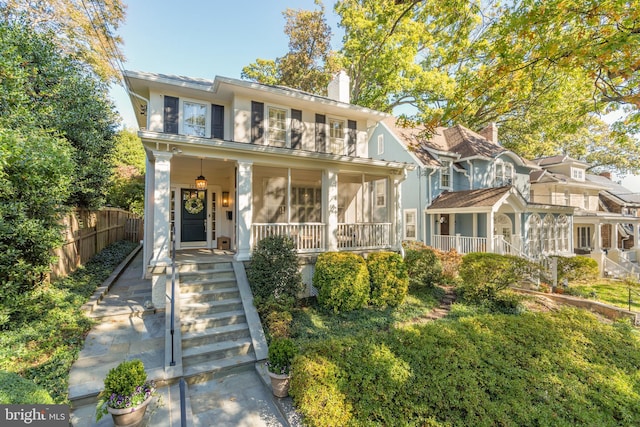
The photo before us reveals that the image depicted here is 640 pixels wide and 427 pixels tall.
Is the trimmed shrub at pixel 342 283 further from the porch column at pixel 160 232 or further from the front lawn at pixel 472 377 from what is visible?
the porch column at pixel 160 232

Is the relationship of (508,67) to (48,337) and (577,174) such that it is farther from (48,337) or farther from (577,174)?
(577,174)

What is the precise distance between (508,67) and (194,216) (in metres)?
10.6

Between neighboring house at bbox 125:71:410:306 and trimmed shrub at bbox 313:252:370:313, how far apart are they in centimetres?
133

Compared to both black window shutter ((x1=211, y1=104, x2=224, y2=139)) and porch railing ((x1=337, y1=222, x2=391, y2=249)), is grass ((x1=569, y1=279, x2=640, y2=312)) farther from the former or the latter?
black window shutter ((x1=211, y1=104, x2=224, y2=139))

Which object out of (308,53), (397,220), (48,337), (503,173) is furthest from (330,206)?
(308,53)

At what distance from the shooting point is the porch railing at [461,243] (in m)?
12.4

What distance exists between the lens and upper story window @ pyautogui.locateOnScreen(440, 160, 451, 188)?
1530cm

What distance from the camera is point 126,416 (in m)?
3.28

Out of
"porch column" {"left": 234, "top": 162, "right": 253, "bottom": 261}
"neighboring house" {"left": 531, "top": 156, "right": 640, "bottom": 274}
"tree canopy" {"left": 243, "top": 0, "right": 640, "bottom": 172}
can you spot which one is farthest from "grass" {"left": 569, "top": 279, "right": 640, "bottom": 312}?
"porch column" {"left": 234, "top": 162, "right": 253, "bottom": 261}

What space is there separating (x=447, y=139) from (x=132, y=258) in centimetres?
1861

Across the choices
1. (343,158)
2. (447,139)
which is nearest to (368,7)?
(447,139)

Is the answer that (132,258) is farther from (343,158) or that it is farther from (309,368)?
(309,368)

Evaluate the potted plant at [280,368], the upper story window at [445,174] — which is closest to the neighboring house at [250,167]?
the potted plant at [280,368]

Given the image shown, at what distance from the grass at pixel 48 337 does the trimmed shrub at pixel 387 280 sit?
6005 mm
